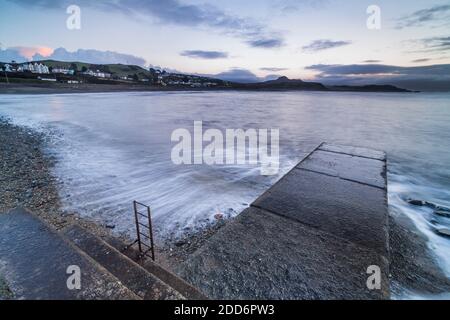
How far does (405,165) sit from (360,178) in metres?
7.16

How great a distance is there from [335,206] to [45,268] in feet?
14.7

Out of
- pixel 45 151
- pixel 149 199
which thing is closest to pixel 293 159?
pixel 149 199

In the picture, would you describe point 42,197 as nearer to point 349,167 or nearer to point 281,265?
point 281,265

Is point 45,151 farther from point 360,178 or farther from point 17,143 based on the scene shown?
point 360,178

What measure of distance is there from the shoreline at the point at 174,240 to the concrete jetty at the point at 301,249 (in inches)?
25.3

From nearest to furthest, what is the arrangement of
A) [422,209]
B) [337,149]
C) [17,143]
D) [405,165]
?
[422,209] < [337,149] < [17,143] < [405,165]

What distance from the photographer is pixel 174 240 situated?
4.21 metres

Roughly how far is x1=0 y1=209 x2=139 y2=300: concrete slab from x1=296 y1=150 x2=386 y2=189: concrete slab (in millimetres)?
5730

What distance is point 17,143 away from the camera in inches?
393

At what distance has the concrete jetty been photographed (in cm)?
251

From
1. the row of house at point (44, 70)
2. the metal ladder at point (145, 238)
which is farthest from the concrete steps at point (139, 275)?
the row of house at point (44, 70)

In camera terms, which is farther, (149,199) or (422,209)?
(422,209)

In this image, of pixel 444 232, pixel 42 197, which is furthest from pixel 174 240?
pixel 444 232
